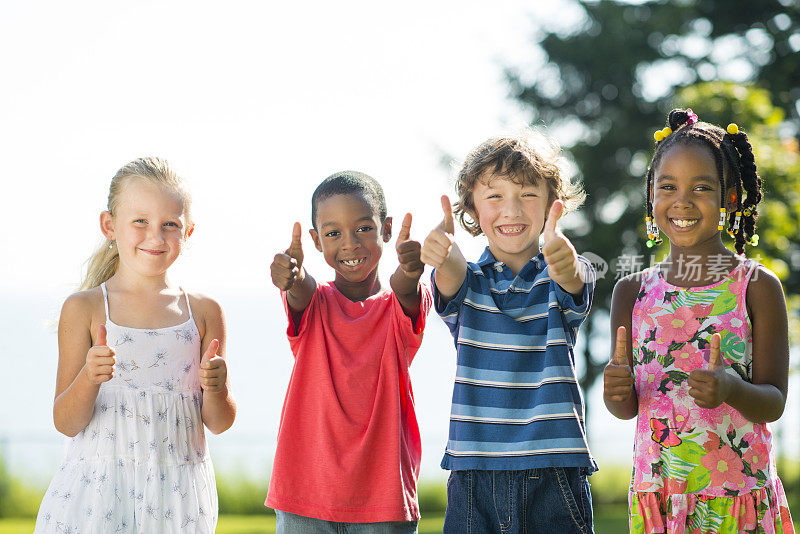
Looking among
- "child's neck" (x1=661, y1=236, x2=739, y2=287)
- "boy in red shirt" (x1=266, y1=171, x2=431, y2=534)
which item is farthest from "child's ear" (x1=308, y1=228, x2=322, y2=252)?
"child's neck" (x1=661, y1=236, x2=739, y2=287)

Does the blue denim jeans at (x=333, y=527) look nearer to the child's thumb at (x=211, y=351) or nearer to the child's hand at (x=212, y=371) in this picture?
the child's hand at (x=212, y=371)

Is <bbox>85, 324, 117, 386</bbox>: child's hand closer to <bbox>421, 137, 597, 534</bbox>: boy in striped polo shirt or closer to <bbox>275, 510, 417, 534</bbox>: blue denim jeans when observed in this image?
<bbox>275, 510, 417, 534</bbox>: blue denim jeans

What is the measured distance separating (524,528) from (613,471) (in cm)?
1108

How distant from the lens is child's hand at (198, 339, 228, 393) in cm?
308

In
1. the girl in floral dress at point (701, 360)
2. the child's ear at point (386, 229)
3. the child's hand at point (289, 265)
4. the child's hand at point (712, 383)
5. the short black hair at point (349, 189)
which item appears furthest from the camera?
the child's ear at point (386, 229)

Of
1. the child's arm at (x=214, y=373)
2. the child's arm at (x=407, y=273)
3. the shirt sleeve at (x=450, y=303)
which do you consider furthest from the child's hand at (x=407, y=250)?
the child's arm at (x=214, y=373)

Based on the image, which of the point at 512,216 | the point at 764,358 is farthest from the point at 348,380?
the point at 764,358

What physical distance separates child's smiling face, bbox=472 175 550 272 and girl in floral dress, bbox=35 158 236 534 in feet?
3.56

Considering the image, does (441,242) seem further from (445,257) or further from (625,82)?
(625,82)

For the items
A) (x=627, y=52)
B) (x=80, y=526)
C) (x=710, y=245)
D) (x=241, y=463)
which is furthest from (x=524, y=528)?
(x=627, y=52)

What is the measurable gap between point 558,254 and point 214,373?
1.26 metres

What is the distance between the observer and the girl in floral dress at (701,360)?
303 cm

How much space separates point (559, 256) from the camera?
9.34 feet

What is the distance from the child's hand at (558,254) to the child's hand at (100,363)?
1482mm
